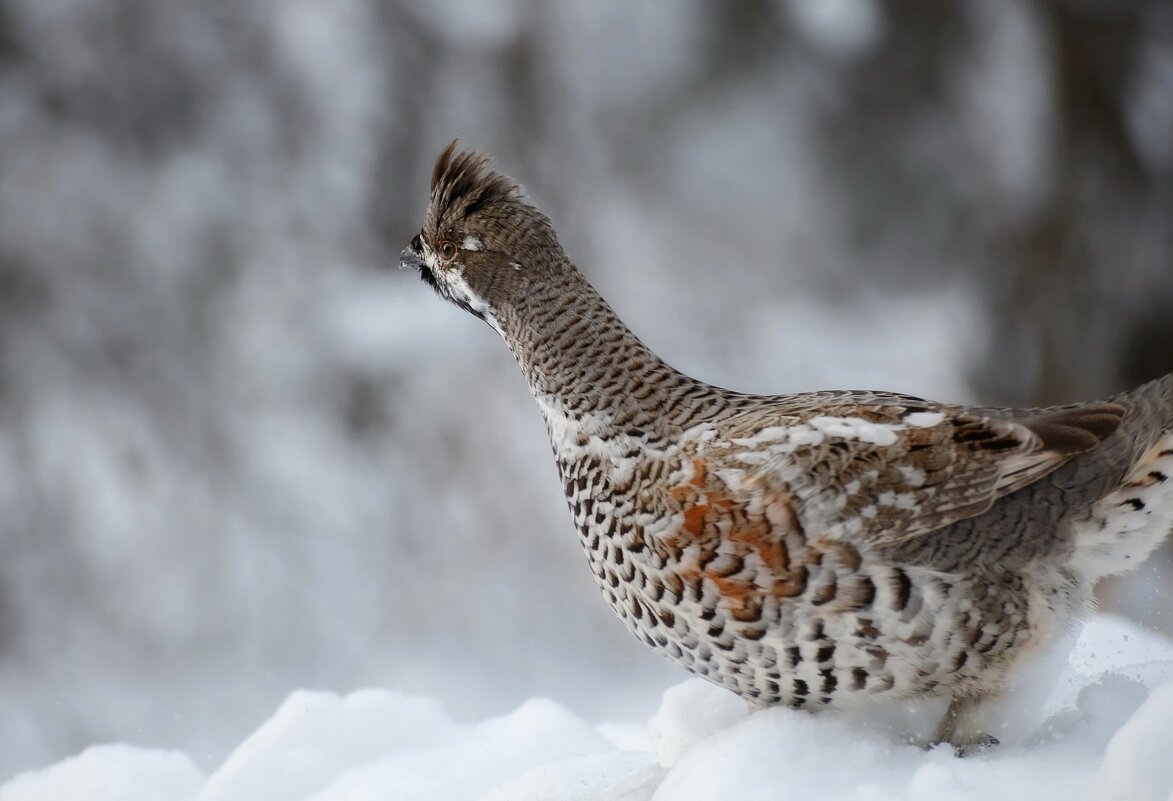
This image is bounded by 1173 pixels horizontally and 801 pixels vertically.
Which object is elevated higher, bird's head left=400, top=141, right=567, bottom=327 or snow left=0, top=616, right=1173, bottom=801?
bird's head left=400, top=141, right=567, bottom=327

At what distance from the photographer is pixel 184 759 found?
11.8 ft

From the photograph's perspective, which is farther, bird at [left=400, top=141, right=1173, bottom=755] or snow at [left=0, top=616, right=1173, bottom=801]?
bird at [left=400, top=141, right=1173, bottom=755]

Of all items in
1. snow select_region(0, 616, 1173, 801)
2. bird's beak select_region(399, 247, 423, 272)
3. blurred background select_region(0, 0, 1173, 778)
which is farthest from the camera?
blurred background select_region(0, 0, 1173, 778)

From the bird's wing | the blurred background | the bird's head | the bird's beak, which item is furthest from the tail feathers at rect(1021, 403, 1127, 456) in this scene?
the blurred background

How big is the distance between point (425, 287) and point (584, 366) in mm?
3071

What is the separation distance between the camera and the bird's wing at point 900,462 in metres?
2.21

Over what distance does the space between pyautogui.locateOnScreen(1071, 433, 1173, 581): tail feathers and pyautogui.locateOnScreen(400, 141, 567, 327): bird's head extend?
51.5 inches

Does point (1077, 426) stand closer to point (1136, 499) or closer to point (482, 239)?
point (1136, 499)

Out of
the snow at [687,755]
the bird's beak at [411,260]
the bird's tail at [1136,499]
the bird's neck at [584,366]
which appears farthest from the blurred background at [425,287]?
the bird's tail at [1136,499]

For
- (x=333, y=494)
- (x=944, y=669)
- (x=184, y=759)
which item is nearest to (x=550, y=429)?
(x=944, y=669)

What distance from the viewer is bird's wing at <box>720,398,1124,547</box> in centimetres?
221

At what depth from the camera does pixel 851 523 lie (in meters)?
2.20

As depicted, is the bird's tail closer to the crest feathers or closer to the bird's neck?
the bird's neck

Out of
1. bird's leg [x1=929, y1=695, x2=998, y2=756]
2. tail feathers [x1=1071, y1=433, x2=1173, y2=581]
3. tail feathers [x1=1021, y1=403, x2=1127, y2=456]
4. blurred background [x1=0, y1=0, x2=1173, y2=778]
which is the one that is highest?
blurred background [x1=0, y1=0, x2=1173, y2=778]
